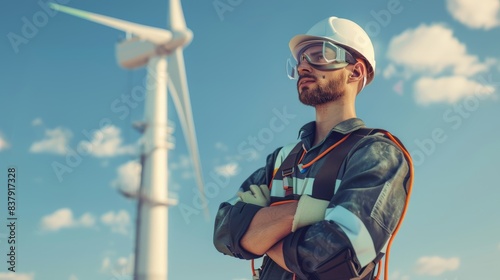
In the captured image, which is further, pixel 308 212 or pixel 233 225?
pixel 233 225

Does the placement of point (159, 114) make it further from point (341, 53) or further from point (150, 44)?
point (341, 53)

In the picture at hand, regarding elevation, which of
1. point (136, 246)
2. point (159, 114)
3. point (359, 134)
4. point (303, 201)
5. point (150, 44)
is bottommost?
point (303, 201)

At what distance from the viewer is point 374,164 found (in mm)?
6156

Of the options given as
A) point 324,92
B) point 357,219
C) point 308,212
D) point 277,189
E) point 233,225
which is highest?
point 324,92

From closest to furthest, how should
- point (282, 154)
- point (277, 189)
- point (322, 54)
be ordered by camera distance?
point (277, 189) → point (322, 54) → point (282, 154)

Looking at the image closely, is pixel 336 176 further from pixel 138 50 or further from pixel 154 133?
pixel 138 50

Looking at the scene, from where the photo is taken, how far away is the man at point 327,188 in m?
5.78

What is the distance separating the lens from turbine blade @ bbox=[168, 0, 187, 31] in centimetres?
4141

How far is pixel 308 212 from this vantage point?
20.2 ft

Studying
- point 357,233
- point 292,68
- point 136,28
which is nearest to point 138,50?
point 136,28

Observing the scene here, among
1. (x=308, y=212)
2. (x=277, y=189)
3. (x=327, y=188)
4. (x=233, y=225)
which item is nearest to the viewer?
(x=308, y=212)

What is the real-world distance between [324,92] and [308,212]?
177 cm

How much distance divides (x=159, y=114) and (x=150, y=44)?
5.60 meters

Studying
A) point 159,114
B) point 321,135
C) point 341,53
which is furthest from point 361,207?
point 159,114
